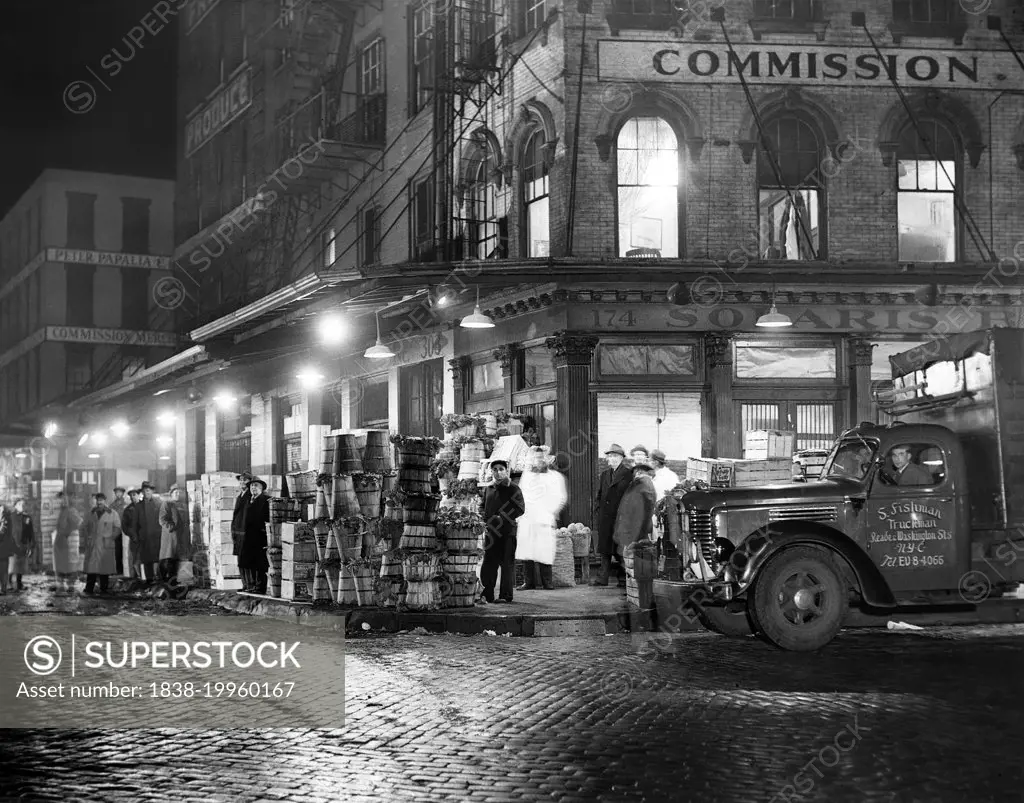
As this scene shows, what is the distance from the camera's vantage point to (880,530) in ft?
37.9

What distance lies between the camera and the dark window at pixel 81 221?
5547 cm

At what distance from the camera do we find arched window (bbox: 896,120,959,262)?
67.6 feet

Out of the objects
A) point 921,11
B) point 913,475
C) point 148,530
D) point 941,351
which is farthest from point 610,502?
point 921,11

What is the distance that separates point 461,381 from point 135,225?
39172 mm

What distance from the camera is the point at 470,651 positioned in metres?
11.8

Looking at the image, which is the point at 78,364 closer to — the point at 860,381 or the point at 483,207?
the point at 483,207

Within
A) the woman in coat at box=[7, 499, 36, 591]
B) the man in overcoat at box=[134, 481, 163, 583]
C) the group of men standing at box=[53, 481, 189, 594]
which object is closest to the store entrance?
the group of men standing at box=[53, 481, 189, 594]

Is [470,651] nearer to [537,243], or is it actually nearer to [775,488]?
[775,488]

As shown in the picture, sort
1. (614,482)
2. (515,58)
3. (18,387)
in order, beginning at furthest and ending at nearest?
(18,387) → (515,58) → (614,482)

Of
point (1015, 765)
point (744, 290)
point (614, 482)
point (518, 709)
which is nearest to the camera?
point (1015, 765)

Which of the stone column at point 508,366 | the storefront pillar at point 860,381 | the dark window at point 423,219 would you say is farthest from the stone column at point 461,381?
the storefront pillar at point 860,381

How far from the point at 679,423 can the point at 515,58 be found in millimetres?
7022

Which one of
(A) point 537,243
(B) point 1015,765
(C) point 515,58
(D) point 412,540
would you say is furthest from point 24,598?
(B) point 1015,765

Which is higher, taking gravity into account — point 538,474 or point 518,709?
point 538,474
